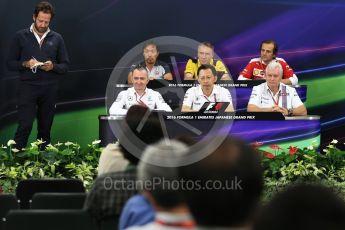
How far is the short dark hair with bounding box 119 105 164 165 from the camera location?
3559 mm

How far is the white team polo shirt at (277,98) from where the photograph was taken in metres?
8.48

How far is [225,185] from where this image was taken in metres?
1.75

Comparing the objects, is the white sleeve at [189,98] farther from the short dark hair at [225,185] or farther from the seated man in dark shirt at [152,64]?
the short dark hair at [225,185]

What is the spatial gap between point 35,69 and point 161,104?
179 cm

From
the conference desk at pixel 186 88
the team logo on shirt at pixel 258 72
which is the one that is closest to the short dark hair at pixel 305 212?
the conference desk at pixel 186 88

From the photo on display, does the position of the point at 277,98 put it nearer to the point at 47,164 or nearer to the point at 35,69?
the point at 35,69

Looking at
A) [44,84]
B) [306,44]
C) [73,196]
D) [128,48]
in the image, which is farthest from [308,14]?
[73,196]

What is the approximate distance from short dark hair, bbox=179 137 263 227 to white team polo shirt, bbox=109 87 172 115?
6437mm

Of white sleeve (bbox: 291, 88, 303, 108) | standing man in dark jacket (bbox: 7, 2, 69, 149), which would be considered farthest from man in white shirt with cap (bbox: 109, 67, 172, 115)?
white sleeve (bbox: 291, 88, 303, 108)

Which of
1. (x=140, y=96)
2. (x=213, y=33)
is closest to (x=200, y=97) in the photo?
(x=140, y=96)

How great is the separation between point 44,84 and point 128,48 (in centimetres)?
191

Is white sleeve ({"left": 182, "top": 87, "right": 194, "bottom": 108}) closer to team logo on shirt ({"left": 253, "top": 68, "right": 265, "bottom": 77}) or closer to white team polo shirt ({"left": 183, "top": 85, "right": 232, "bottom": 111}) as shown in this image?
white team polo shirt ({"left": 183, "top": 85, "right": 232, "bottom": 111})

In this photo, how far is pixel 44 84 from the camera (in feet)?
30.3

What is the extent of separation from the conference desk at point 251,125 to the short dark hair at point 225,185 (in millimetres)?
5983
